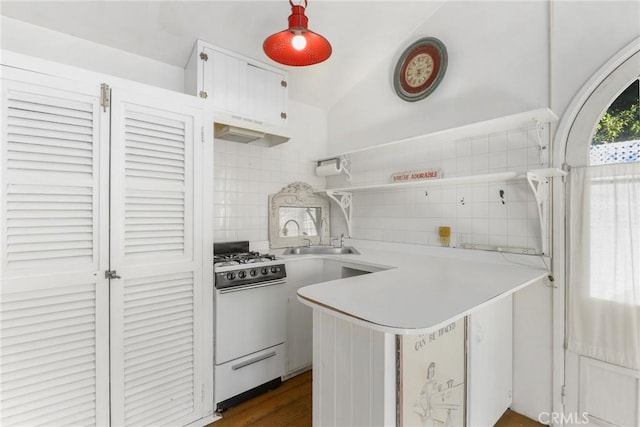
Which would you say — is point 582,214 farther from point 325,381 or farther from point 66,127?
point 66,127

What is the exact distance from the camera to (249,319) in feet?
6.64

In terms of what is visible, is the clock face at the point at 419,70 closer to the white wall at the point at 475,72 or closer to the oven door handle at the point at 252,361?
the white wall at the point at 475,72

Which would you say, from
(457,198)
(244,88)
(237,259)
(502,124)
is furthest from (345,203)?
(502,124)

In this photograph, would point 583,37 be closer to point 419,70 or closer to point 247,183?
point 419,70

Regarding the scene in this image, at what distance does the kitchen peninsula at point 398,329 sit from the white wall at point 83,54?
78.6 inches

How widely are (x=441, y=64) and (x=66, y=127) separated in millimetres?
2490

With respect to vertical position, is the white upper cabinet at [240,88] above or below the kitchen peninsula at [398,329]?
above

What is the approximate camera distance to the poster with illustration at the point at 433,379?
3.65 ft

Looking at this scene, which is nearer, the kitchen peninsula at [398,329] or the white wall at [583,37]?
the kitchen peninsula at [398,329]

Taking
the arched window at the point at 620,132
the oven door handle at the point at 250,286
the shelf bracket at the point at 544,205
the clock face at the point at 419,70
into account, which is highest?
the clock face at the point at 419,70

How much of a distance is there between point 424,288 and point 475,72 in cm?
172

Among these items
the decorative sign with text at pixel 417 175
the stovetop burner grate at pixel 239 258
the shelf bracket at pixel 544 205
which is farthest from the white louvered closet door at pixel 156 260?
the shelf bracket at pixel 544 205

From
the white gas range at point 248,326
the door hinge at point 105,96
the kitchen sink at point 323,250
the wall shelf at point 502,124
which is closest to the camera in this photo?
the door hinge at point 105,96

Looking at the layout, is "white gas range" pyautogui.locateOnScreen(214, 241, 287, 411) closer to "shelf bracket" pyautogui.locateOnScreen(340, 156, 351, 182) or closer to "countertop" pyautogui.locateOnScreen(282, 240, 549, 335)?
"countertop" pyautogui.locateOnScreen(282, 240, 549, 335)
